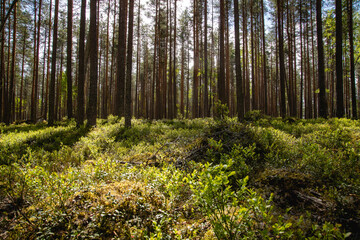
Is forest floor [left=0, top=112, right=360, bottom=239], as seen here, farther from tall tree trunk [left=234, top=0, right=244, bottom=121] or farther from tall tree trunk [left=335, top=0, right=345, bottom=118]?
tall tree trunk [left=335, top=0, right=345, bottom=118]

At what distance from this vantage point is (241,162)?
3.70m

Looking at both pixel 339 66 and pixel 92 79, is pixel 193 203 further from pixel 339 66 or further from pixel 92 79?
pixel 339 66

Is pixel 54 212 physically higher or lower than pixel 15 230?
higher

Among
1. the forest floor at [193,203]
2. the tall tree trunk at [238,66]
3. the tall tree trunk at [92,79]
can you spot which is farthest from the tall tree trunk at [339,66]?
the tall tree trunk at [92,79]

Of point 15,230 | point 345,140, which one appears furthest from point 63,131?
point 345,140

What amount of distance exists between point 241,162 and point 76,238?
2990 mm

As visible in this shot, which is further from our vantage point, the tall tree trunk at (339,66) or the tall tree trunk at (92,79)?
the tall tree trunk at (339,66)

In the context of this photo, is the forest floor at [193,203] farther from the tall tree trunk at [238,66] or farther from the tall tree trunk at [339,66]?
the tall tree trunk at [339,66]

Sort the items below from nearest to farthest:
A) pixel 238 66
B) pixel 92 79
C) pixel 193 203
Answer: pixel 193 203 < pixel 92 79 < pixel 238 66

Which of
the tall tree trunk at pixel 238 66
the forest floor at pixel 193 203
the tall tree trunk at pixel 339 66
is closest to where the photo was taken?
the forest floor at pixel 193 203

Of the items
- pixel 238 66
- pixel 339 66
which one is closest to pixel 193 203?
pixel 238 66

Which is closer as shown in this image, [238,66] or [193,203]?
[193,203]

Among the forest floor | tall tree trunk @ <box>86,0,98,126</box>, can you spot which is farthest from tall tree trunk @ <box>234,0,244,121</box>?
tall tree trunk @ <box>86,0,98,126</box>

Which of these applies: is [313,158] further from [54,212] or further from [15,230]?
[15,230]
